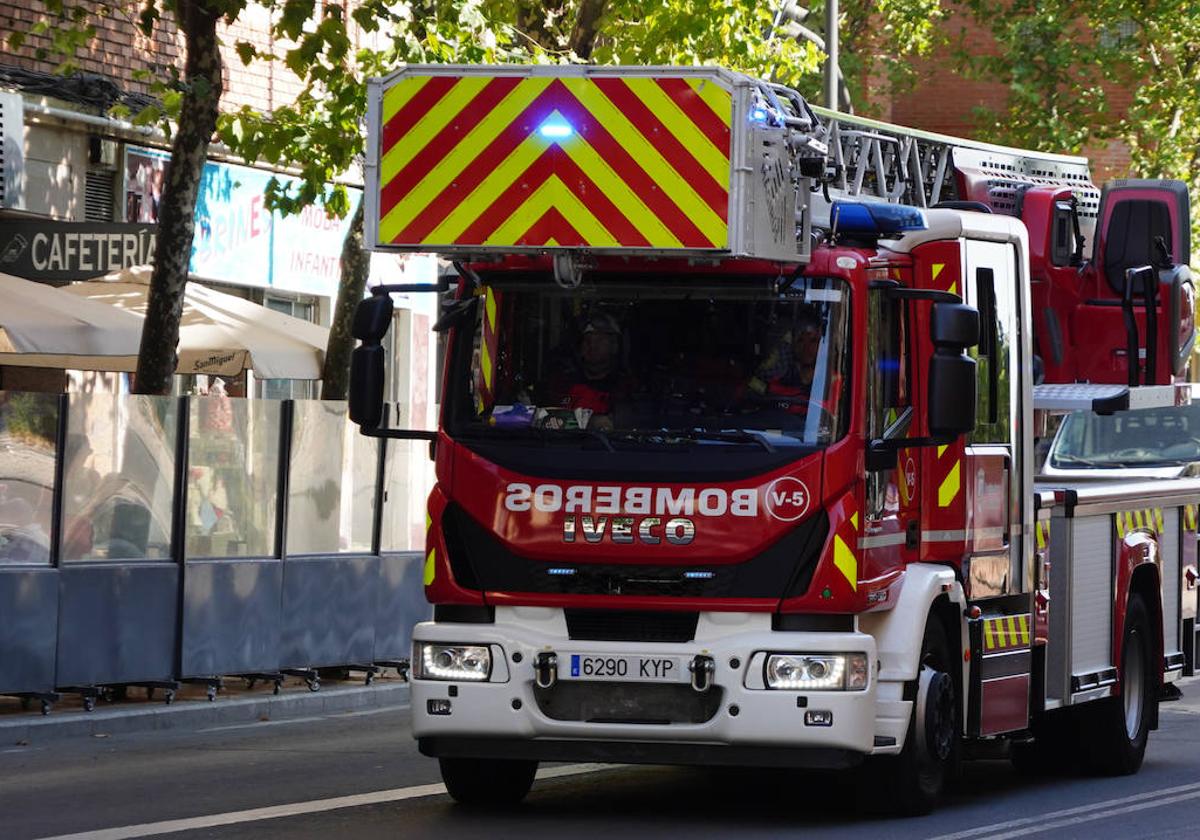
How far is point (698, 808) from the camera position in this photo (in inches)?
441

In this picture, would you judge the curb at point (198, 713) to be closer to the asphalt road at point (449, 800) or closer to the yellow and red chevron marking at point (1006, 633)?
the asphalt road at point (449, 800)

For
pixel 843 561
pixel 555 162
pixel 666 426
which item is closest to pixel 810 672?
pixel 843 561

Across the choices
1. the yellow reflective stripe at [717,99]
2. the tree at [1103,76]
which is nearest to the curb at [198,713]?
the yellow reflective stripe at [717,99]

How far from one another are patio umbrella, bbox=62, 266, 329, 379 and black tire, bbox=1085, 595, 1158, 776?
8.36 m

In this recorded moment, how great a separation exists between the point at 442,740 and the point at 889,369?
243 centimetres

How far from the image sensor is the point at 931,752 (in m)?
10.8

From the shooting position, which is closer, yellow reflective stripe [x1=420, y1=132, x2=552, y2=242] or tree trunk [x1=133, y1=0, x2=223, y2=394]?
yellow reflective stripe [x1=420, y1=132, x2=552, y2=242]

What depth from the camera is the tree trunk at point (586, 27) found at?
2153 cm

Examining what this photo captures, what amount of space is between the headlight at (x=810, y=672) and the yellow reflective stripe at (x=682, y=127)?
1895 millimetres

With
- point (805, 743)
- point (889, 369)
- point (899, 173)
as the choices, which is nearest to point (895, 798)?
point (805, 743)

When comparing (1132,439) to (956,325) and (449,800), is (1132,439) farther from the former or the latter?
(956,325)

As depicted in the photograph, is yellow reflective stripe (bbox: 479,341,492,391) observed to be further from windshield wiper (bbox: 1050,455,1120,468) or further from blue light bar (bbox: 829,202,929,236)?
windshield wiper (bbox: 1050,455,1120,468)

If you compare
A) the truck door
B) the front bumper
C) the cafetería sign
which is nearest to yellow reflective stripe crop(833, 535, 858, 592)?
the front bumper

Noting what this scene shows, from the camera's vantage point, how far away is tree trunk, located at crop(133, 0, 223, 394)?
17281 mm
